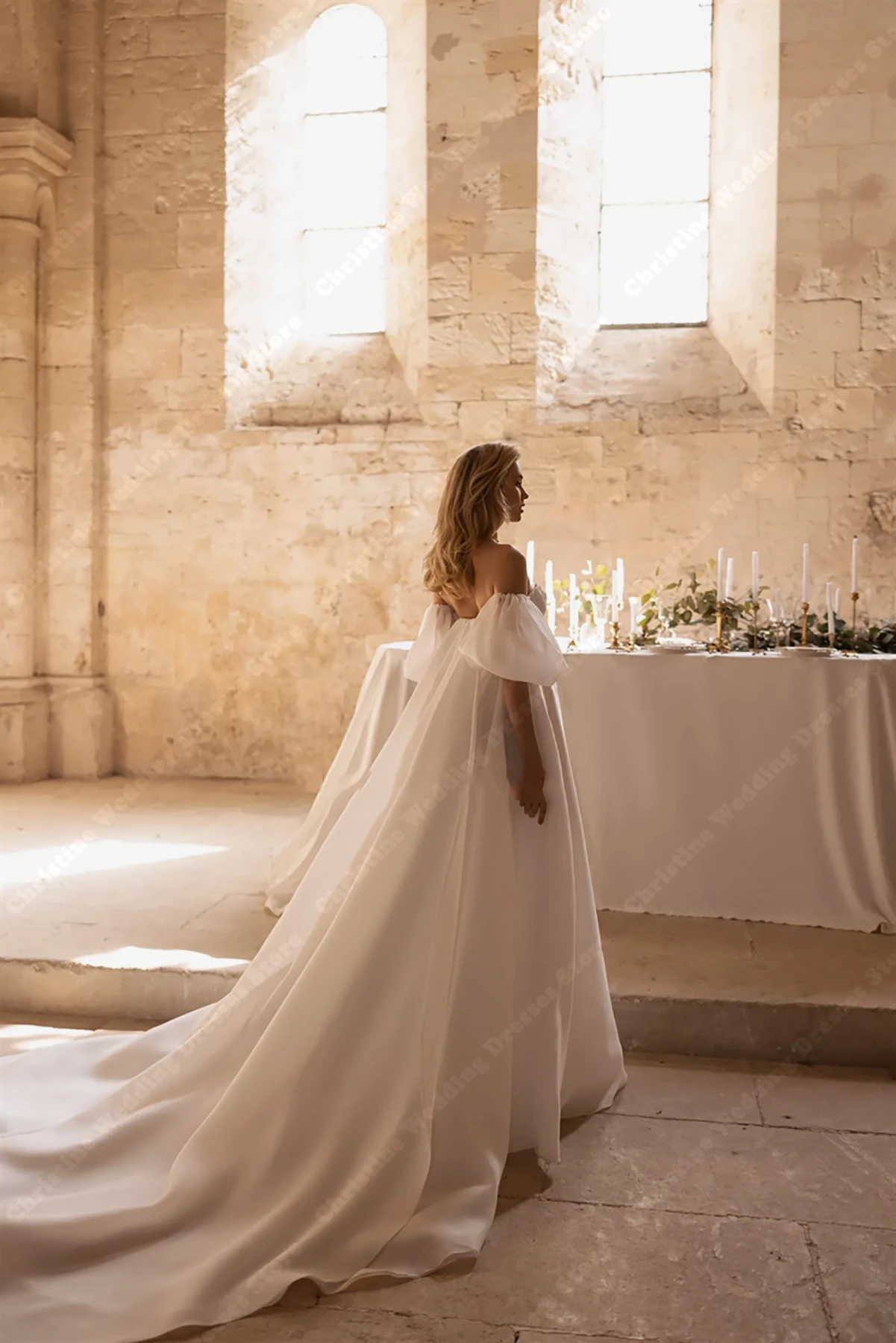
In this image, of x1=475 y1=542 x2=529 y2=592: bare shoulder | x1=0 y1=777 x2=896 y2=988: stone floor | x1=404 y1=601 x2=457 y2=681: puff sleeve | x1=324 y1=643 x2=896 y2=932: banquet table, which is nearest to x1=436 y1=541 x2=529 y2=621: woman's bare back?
x1=475 y1=542 x2=529 y2=592: bare shoulder

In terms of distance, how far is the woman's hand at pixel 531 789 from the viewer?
2.73 meters

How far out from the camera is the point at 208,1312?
2102mm

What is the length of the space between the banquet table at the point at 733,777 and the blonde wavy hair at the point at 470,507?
1.60m

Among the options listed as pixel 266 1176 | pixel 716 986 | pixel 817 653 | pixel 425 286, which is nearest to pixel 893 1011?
pixel 716 986

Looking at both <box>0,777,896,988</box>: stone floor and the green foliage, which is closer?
<box>0,777,896,988</box>: stone floor

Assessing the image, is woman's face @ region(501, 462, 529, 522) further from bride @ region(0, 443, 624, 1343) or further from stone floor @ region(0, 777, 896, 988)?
stone floor @ region(0, 777, 896, 988)

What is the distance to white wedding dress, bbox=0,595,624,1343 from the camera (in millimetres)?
2199

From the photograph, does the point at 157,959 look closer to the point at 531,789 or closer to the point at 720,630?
the point at 531,789

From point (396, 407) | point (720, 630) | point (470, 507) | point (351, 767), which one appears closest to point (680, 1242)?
point (470, 507)

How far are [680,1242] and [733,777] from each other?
215cm

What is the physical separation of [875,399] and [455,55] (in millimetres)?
3445

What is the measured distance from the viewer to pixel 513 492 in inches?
113

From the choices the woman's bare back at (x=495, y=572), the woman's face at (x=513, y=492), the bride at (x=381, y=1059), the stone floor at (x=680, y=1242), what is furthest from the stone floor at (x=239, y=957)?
the woman's face at (x=513, y=492)

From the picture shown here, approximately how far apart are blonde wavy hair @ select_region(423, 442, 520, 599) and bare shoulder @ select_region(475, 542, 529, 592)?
64 millimetres
